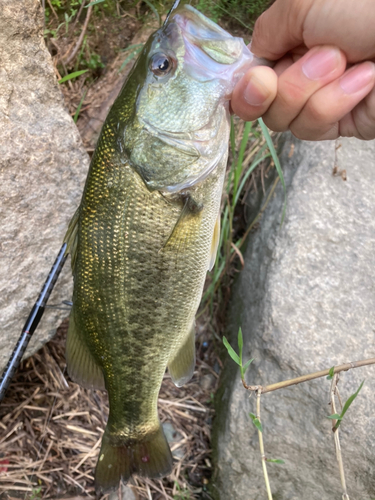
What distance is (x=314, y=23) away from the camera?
45.8 inches

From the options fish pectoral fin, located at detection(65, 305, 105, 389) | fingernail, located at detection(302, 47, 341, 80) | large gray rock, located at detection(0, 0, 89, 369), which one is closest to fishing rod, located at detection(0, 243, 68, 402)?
large gray rock, located at detection(0, 0, 89, 369)

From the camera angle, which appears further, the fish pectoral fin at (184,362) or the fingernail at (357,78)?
the fish pectoral fin at (184,362)

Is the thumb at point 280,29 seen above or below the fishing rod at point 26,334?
above

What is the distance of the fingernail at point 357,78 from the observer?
1171 mm

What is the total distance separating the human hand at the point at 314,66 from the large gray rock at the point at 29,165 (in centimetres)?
123

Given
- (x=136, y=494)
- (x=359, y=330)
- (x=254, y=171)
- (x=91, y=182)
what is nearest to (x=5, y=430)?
(x=136, y=494)

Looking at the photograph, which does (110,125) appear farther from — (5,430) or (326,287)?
(5,430)

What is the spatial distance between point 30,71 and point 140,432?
2003 mm

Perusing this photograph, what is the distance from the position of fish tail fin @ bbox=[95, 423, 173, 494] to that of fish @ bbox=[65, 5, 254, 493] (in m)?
0.10

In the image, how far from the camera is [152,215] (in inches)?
58.4

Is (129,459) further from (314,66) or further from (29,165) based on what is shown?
(314,66)

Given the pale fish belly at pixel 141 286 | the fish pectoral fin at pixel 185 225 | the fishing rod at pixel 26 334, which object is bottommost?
the fishing rod at pixel 26 334

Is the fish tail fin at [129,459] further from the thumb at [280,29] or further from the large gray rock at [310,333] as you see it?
the thumb at [280,29]

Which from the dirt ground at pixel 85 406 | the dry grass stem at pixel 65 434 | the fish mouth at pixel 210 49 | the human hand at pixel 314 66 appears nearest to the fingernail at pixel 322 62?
the human hand at pixel 314 66
